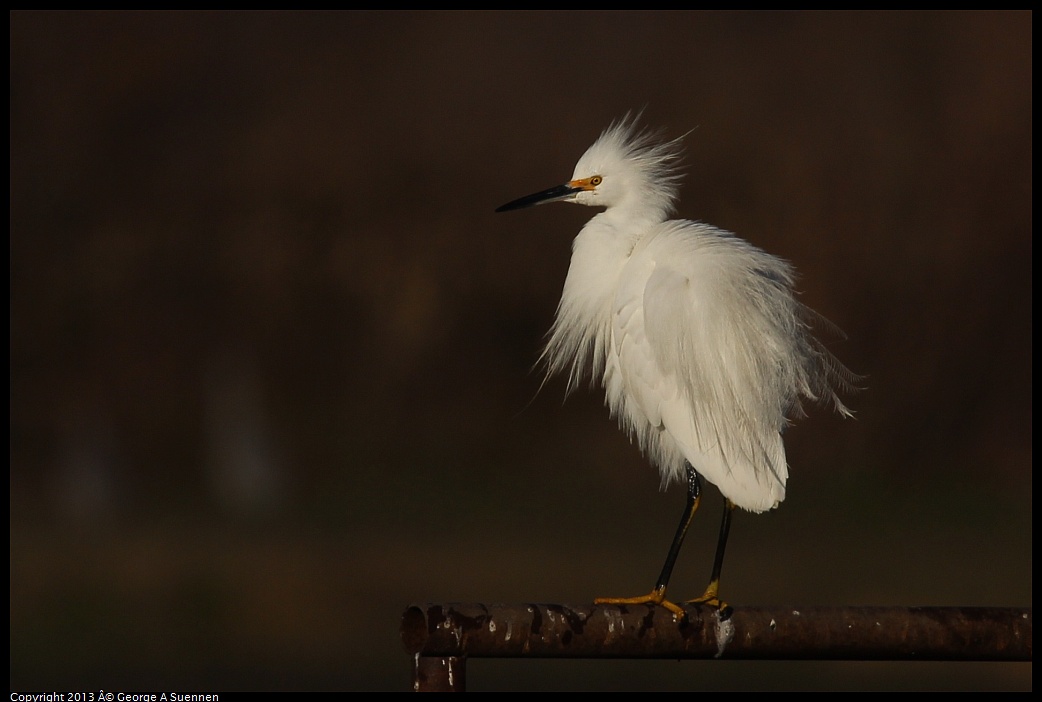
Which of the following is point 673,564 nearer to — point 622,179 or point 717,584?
point 717,584

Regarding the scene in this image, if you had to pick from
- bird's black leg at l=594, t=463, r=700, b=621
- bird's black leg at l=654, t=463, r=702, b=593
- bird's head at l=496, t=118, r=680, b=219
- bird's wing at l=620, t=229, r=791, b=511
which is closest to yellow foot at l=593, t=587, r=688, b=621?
bird's black leg at l=594, t=463, r=700, b=621

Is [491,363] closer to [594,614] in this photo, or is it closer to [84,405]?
[84,405]

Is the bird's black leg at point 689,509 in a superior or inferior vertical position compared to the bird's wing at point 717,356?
inferior

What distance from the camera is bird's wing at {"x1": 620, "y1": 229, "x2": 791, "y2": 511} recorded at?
3189 mm

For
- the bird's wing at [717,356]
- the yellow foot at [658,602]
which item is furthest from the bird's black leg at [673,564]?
the bird's wing at [717,356]

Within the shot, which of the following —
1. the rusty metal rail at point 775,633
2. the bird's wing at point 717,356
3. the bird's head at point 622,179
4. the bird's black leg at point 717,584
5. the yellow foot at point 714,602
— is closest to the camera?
the rusty metal rail at point 775,633

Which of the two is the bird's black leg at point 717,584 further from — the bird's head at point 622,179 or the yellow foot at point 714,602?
the bird's head at point 622,179

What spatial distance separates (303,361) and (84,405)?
5.02 ft

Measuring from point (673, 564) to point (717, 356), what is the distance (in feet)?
1.43

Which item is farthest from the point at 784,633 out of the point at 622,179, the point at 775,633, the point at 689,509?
the point at 622,179

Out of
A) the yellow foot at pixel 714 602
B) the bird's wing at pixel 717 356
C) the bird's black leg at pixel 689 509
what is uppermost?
the bird's wing at pixel 717 356

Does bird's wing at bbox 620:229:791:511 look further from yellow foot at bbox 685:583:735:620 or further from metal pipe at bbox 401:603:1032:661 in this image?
metal pipe at bbox 401:603:1032:661

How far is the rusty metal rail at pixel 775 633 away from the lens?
2.44m

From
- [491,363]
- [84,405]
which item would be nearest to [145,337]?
[84,405]
